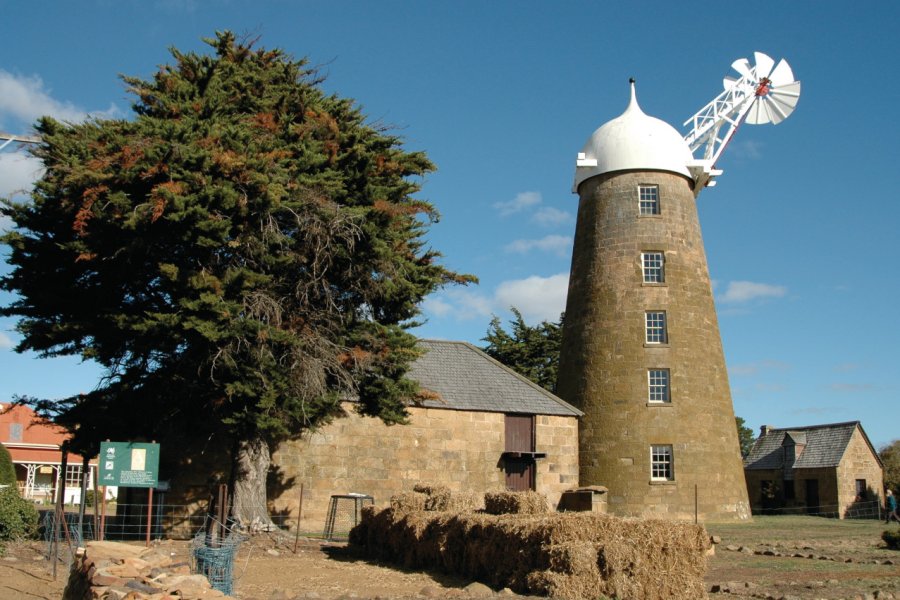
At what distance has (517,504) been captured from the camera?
53.2 feet

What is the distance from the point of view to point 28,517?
761 inches

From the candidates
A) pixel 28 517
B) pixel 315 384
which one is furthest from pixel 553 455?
pixel 28 517

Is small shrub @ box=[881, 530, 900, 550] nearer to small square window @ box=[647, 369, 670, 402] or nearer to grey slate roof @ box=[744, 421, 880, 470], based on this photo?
small square window @ box=[647, 369, 670, 402]

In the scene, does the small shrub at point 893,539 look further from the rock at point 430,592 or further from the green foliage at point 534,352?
the green foliage at point 534,352

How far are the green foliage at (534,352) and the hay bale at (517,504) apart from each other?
30.9 metres

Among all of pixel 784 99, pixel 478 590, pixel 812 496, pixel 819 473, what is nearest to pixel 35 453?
pixel 812 496

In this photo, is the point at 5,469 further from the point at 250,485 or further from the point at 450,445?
the point at 250,485

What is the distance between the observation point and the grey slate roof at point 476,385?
96.8 ft

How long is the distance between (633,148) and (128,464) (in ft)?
72.7

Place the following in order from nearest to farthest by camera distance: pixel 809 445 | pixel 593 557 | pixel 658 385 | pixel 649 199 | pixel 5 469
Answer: pixel 593 557 < pixel 658 385 < pixel 649 199 < pixel 5 469 < pixel 809 445

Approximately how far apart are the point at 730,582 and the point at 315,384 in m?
10.0

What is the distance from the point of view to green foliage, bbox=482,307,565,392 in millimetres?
47719

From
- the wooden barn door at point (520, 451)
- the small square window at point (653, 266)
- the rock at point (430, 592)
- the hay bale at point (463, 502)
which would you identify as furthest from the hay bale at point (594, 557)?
the small square window at point (653, 266)

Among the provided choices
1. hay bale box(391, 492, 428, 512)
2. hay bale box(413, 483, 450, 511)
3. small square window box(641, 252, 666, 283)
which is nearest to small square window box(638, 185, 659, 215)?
small square window box(641, 252, 666, 283)
